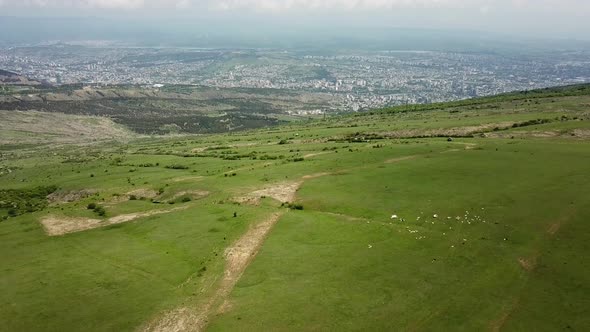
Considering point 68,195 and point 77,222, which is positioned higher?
point 77,222

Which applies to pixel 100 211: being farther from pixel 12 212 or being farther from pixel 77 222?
pixel 12 212

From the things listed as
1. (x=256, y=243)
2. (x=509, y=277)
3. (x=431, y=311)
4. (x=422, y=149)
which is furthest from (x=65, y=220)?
(x=422, y=149)

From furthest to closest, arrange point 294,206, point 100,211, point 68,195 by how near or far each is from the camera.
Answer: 1. point 68,195
2. point 100,211
3. point 294,206

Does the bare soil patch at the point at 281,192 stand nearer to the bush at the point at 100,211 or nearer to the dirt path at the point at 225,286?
the dirt path at the point at 225,286

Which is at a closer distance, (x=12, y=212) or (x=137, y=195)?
(x=12, y=212)

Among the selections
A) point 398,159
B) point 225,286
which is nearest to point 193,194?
point 225,286

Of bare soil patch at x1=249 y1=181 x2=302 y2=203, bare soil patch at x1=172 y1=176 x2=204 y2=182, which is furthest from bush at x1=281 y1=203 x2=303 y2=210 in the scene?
bare soil patch at x1=172 y1=176 x2=204 y2=182
